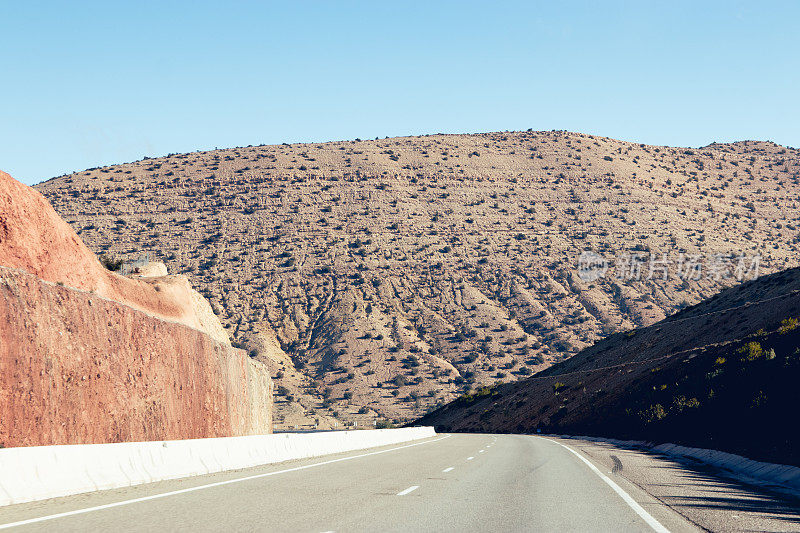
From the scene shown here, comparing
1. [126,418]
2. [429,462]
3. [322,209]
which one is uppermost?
[322,209]

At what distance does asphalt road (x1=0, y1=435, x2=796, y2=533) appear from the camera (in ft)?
32.9

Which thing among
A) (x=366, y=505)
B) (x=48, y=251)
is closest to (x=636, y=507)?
(x=366, y=505)

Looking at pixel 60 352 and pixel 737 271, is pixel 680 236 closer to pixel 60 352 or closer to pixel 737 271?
pixel 737 271

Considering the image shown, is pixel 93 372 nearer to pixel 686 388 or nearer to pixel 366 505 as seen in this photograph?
pixel 366 505

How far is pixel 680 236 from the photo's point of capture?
4449 inches

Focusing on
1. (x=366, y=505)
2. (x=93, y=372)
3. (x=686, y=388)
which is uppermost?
(x=93, y=372)

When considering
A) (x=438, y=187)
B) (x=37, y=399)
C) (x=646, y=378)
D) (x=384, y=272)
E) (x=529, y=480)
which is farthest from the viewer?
(x=438, y=187)

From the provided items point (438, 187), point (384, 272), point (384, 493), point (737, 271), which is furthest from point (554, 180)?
point (384, 493)

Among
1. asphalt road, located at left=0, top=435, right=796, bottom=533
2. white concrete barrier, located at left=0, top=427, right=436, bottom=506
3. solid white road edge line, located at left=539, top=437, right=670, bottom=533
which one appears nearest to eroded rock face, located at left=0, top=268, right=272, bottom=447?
white concrete barrier, located at left=0, top=427, right=436, bottom=506

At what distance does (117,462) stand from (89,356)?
38.6 feet

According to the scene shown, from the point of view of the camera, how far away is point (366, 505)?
1212 centimetres

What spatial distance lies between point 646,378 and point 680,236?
213ft

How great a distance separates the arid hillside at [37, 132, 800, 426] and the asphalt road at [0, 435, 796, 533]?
62.7m

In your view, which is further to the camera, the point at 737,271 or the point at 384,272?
the point at 737,271
